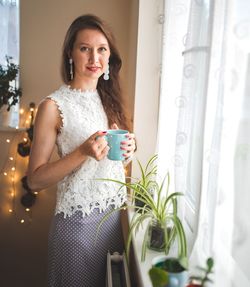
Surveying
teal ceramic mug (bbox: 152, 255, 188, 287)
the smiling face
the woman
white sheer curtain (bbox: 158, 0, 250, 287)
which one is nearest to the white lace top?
the woman

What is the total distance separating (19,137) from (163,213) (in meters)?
1.61

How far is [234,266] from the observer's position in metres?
0.63

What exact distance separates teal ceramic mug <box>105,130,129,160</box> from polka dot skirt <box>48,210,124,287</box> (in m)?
0.30

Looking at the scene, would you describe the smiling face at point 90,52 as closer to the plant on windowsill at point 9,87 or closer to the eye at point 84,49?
the eye at point 84,49

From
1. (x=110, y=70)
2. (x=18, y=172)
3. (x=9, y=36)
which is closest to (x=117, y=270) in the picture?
(x=110, y=70)

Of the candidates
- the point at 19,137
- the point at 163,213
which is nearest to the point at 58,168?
the point at 163,213

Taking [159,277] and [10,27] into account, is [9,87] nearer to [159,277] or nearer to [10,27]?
[10,27]

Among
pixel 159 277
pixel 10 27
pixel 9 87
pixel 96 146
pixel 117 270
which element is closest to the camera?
pixel 159 277

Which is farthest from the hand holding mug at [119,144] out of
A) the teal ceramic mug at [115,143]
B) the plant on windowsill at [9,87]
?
the plant on windowsill at [9,87]

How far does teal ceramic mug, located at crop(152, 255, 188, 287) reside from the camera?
0.67 meters

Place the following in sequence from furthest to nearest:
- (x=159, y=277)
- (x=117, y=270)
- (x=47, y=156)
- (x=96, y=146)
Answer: (x=117, y=270)
(x=47, y=156)
(x=96, y=146)
(x=159, y=277)

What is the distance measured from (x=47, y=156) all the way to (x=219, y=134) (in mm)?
684

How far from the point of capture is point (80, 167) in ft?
→ 3.96

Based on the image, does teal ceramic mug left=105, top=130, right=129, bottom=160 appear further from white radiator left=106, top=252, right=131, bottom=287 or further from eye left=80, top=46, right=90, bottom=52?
white radiator left=106, top=252, right=131, bottom=287
